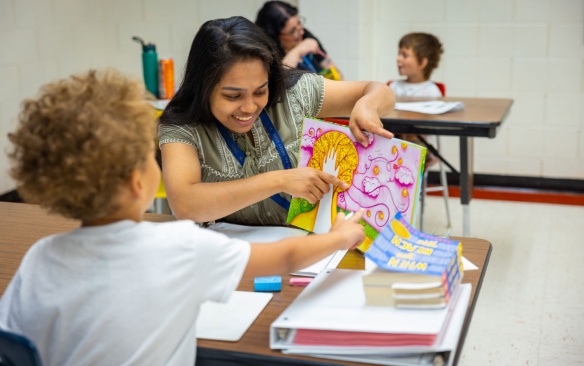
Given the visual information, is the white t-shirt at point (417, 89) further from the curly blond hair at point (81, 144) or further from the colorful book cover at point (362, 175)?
the curly blond hair at point (81, 144)

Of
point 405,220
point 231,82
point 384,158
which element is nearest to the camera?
point 405,220

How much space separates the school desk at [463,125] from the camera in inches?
134

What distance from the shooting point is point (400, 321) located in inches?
48.4

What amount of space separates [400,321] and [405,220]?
0.40 metres

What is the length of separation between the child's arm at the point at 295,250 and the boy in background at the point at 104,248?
0.05 m

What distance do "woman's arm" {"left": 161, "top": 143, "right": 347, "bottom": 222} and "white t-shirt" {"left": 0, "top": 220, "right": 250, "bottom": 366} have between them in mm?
652

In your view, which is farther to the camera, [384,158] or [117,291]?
[384,158]

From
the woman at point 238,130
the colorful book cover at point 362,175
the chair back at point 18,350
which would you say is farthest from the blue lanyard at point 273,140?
the chair back at point 18,350

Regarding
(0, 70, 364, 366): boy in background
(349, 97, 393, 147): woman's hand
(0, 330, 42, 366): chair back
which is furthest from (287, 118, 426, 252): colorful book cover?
(0, 330, 42, 366): chair back

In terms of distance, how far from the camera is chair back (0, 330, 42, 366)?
3.35 feet

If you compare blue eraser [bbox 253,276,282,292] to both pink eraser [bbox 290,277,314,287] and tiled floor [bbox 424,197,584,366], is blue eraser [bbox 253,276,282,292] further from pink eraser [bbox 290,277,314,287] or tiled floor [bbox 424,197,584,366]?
tiled floor [bbox 424,197,584,366]

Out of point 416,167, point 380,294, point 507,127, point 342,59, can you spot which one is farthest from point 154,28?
point 380,294

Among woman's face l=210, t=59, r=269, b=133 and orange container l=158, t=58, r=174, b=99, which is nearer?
woman's face l=210, t=59, r=269, b=133

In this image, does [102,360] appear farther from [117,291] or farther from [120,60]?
[120,60]
